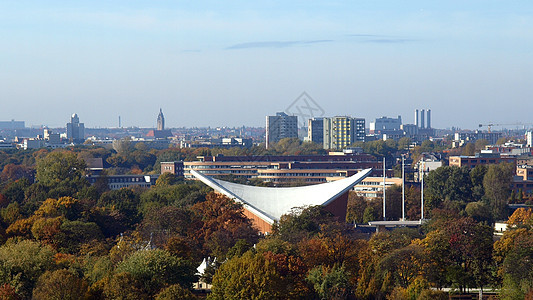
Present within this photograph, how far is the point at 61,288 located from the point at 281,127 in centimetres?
11602

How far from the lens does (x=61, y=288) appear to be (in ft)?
83.6

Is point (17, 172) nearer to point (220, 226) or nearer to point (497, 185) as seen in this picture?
point (497, 185)

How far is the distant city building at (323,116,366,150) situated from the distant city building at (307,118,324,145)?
703 cm

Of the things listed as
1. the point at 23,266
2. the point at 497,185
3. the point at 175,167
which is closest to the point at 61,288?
the point at 23,266

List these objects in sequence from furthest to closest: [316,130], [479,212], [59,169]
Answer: [316,130]
[59,169]
[479,212]

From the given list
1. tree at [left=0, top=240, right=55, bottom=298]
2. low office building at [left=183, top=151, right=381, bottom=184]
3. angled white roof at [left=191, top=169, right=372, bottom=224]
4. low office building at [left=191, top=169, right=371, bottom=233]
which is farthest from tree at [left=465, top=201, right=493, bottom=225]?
low office building at [left=183, top=151, right=381, bottom=184]

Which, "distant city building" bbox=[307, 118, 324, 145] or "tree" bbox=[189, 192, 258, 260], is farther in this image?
"distant city building" bbox=[307, 118, 324, 145]

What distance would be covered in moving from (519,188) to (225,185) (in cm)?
2825

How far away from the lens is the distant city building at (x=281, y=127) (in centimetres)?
14000

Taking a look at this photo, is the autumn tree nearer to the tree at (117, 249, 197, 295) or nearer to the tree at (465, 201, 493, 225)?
the tree at (465, 201, 493, 225)

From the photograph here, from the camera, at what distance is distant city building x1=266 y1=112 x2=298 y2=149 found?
5512 inches

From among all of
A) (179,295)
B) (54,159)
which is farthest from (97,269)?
(54,159)

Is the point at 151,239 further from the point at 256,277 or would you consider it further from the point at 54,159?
the point at 54,159

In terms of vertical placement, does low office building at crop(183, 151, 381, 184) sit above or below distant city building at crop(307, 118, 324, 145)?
below
